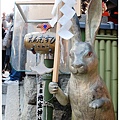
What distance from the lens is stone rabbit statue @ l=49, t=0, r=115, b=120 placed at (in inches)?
62.1

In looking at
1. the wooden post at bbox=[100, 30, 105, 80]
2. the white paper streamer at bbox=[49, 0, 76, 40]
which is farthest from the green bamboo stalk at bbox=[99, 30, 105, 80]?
the white paper streamer at bbox=[49, 0, 76, 40]

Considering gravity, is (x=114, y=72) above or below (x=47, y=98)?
above

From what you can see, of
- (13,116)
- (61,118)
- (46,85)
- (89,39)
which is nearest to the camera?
(89,39)

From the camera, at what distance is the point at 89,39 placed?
1672mm

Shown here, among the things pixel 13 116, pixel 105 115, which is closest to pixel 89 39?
pixel 105 115

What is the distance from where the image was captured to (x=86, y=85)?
1618 mm

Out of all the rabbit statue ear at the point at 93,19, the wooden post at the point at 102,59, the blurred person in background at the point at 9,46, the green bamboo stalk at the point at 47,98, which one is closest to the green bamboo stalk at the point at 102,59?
the wooden post at the point at 102,59

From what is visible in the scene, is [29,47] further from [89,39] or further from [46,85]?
[89,39]

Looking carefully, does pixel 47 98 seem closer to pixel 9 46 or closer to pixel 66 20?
pixel 66 20

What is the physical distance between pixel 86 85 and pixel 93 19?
15.6 inches

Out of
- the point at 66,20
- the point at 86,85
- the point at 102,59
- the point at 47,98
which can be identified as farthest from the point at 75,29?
the point at 102,59

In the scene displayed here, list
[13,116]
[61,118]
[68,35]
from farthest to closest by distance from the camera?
[13,116] → [61,118] → [68,35]

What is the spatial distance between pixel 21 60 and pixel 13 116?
67 centimetres

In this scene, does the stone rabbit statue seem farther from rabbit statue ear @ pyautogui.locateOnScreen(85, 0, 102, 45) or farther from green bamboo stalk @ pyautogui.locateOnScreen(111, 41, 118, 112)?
green bamboo stalk @ pyautogui.locateOnScreen(111, 41, 118, 112)
